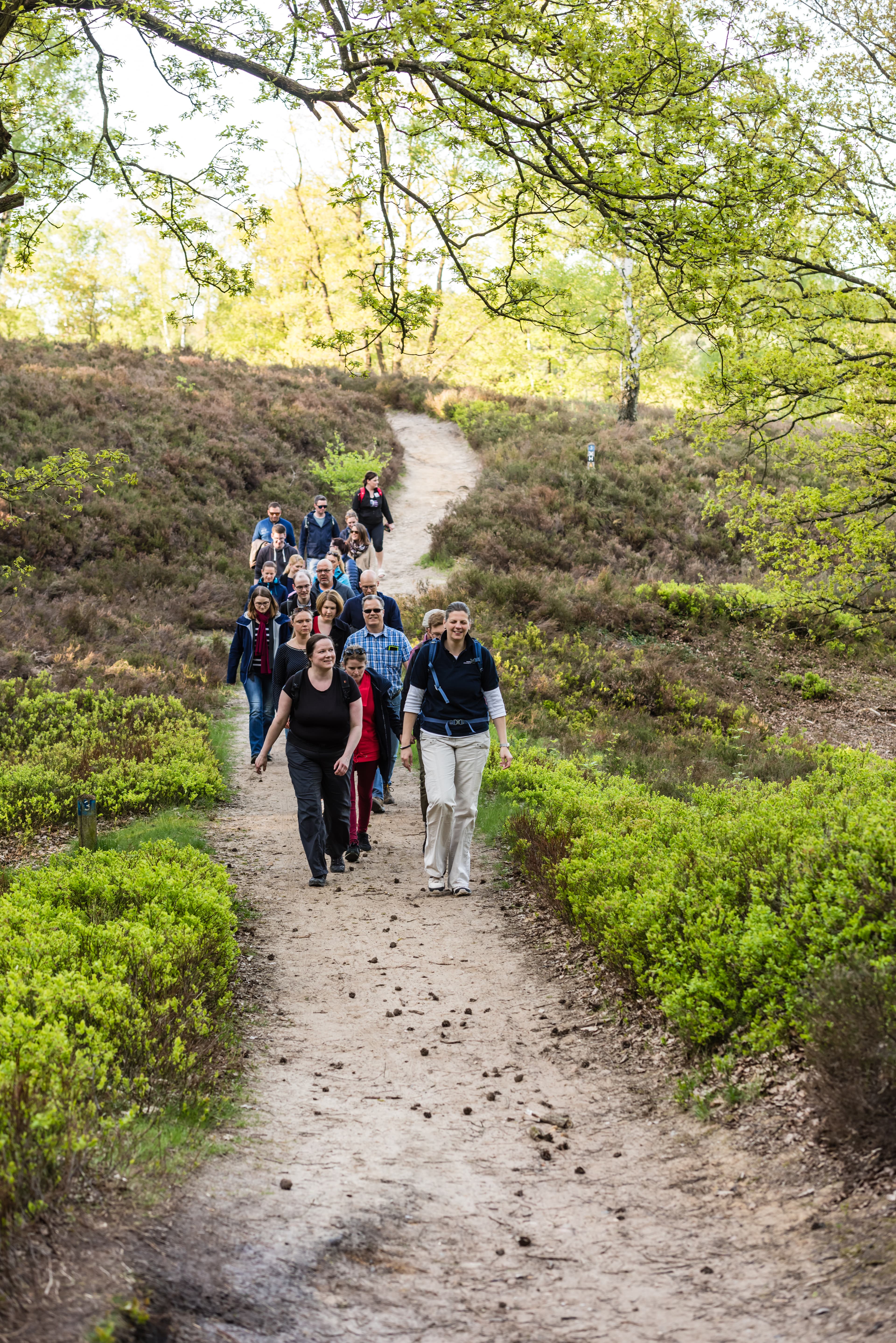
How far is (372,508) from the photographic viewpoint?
17.0 m

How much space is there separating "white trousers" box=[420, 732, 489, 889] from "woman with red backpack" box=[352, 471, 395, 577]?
917cm

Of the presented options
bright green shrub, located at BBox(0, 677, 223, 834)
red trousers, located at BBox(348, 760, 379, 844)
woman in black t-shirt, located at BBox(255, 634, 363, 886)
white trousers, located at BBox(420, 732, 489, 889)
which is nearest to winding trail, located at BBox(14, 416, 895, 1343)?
white trousers, located at BBox(420, 732, 489, 889)

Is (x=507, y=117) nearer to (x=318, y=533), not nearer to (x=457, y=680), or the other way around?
(x=457, y=680)

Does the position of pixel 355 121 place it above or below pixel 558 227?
below

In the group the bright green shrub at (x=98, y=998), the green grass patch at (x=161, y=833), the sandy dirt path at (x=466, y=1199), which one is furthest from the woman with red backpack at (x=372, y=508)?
the sandy dirt path at (x=466, y=1199)

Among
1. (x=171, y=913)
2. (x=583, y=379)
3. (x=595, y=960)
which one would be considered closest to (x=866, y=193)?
(x=595, y=960)

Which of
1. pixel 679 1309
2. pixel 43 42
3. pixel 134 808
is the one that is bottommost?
pixel 134 808

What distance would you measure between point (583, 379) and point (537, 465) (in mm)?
18863

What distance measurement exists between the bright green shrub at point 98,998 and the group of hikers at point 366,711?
131 cm

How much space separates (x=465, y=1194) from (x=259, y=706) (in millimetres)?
8023

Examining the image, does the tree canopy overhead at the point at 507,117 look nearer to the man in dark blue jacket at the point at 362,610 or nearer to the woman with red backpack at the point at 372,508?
the man in dark blue jacket at the point at 362,610

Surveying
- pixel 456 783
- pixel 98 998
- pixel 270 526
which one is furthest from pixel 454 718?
pixel 270 526

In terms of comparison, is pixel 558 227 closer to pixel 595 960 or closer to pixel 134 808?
pixel 134 808

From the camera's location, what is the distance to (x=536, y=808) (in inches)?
376
